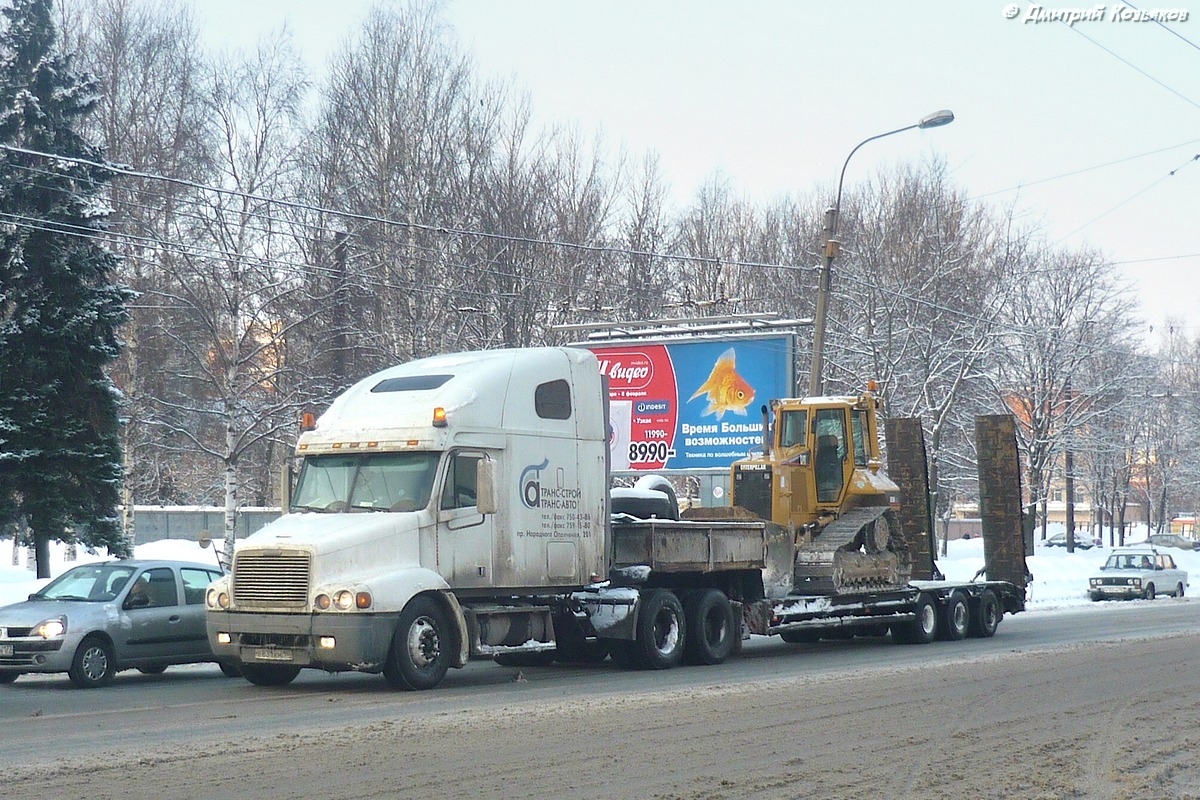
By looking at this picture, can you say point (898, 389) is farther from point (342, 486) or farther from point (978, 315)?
point (342, 486)

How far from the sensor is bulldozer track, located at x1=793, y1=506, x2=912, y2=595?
19266 mm

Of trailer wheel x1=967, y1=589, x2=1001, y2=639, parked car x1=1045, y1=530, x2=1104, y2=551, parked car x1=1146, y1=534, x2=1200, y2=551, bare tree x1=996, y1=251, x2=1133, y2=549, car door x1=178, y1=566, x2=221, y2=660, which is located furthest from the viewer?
parked car x1=1045, y1=530, x2=1104, y2=551

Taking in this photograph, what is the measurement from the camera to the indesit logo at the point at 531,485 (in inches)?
605

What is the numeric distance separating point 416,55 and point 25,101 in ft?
42.9

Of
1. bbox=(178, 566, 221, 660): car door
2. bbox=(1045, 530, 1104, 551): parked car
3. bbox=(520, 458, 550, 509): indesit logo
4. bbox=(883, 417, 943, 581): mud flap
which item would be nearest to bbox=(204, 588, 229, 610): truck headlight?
bbox=(178, 566, 221, 660): car door

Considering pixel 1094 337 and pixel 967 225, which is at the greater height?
pixel 967 225

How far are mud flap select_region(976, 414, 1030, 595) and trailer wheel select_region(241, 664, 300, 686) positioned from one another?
1389 centimetres

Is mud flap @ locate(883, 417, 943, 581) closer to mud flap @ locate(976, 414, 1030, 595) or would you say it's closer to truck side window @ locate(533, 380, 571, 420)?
mud flap @ locate(976, 414, 1030, 595)

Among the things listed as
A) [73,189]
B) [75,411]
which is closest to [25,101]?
[73,189]

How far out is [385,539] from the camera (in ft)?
45.6

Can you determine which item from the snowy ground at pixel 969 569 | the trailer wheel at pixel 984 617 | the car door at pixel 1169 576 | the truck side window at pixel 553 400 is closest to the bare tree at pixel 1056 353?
the snowy ground at pixel 969 569

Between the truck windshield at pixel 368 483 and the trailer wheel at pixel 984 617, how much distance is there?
11.9 m

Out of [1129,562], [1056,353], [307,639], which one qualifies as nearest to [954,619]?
[307,639]

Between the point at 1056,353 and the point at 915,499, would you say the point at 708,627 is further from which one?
the point at 1056,353
